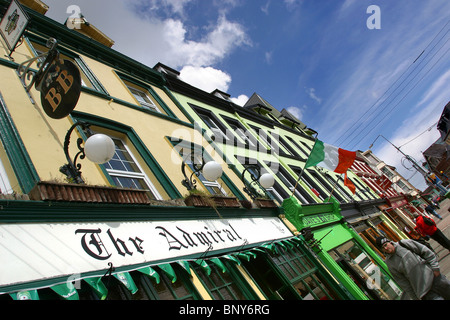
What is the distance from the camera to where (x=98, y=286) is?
3.47 m

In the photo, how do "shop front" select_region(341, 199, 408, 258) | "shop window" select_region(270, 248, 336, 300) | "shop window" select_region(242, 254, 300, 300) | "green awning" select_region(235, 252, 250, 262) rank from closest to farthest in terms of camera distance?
"green awning" select_region(235, 252, 250, 262), "shop window" select_region(242, 254, 300, 300), "shop window" select_region(270, 248, 336, 300), "shop front" select_region(341, 199, 408, 258)

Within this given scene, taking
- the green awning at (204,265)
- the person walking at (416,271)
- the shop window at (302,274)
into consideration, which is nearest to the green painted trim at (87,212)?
the green awning at (204,265)

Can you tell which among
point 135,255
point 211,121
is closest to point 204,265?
point 135,255

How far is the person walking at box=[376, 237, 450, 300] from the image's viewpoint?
5203 millimetres

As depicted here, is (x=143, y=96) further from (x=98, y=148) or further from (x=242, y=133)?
(x=98, y=148)

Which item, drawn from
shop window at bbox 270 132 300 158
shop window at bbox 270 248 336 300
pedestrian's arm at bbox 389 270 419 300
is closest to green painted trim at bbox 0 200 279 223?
shop window at bbox 270 248 336 300

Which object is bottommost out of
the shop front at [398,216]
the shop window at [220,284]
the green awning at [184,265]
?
the shop front at [398,216]

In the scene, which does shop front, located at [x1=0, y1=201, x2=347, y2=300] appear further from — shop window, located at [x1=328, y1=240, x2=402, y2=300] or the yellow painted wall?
shop window, located at [x1=328, y1=240, x2=402, y2=300]

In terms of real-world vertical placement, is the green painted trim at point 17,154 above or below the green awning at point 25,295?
above

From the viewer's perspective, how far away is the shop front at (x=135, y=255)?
3271 mm

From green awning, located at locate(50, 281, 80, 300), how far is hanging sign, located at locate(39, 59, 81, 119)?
9.07 feet

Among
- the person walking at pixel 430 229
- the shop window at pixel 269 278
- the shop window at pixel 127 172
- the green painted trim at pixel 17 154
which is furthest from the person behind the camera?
the person walking at pixel 430 229

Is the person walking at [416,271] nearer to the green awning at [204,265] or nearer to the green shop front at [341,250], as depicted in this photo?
the green awning at [204,265]
